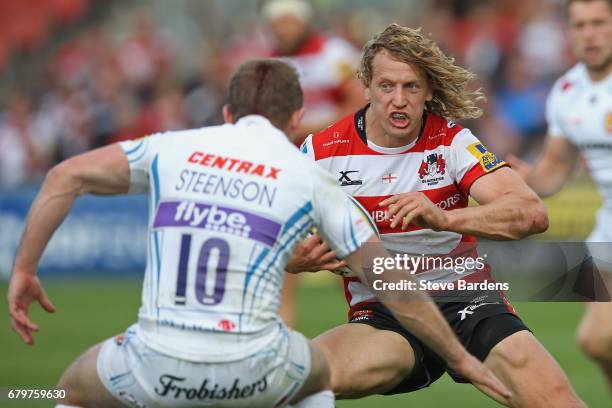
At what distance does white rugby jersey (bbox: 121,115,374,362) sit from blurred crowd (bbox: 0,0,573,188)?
11371 millimetres

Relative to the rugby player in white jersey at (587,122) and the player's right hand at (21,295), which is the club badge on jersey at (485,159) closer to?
the rugby player in white jersey at (587,122)

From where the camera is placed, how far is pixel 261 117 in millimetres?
5188

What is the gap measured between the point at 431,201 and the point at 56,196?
2061mm

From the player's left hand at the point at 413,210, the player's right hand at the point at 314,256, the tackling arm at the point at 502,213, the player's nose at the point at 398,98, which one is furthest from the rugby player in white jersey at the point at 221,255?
the player's nose at the point at 398,98

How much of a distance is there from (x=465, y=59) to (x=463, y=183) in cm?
1131

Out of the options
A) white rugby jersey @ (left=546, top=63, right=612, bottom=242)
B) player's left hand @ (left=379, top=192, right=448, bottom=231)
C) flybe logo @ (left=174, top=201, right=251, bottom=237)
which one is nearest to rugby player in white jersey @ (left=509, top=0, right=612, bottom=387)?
white rugby jersey @ (left=546, top=63, right=612, bottom=242)

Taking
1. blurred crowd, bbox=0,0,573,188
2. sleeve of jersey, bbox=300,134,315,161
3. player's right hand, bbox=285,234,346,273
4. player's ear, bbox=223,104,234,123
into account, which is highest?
blurred crowd, bbox=0,0,573,188

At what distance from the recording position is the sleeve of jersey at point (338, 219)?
5.07 m

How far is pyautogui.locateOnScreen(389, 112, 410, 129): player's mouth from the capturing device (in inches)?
248

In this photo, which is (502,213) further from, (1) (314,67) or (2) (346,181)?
(1) (314,67)

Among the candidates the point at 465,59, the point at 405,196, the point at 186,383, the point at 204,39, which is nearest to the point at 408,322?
the point at 405,196

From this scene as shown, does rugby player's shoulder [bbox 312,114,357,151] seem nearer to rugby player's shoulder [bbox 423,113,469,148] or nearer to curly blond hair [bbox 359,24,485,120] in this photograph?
curly blond hair [bbox 359,24,485,120]

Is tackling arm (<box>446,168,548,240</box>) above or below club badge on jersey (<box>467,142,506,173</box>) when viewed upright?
below

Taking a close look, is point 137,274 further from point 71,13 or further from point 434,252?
point 434,252
